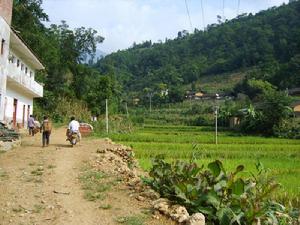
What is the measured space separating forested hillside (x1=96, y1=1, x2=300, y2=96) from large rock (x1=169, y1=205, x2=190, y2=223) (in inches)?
3466

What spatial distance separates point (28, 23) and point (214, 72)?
98.1 metres

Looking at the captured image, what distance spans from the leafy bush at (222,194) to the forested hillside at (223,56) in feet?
285

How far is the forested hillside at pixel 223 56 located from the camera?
4377 inches

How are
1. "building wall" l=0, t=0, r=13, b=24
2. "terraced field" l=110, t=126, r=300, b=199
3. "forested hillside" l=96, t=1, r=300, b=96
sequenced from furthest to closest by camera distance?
"forested hillside" l=96, t=1, r=300, b=96, "building wall" l=0, t=0, r=13, b=24, "terraced field" l=110, t=126, r=300, b=199

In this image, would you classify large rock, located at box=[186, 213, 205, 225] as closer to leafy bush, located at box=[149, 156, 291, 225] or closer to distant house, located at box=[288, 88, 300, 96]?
leafy bush, located at box=[149, 156, 291, 225]

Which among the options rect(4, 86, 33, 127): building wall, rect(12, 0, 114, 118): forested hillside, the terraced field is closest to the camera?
the terraced field

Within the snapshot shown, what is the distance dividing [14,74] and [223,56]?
396ft

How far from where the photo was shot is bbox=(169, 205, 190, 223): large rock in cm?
851

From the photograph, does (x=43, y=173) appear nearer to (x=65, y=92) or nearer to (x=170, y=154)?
(x=170, y=154)

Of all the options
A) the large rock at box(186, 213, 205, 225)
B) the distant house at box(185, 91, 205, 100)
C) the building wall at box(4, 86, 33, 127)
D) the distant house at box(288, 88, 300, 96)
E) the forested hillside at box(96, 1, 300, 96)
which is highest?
the forested hillside at box(96, 1, 300, 96)

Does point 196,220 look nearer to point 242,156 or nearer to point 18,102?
point 242,156

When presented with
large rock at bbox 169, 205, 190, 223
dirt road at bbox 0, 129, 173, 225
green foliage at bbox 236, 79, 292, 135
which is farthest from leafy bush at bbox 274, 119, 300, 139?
large rock at bbox 169, 205, 190, 223

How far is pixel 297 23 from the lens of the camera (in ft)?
399

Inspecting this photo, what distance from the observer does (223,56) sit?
143500 millimetres
